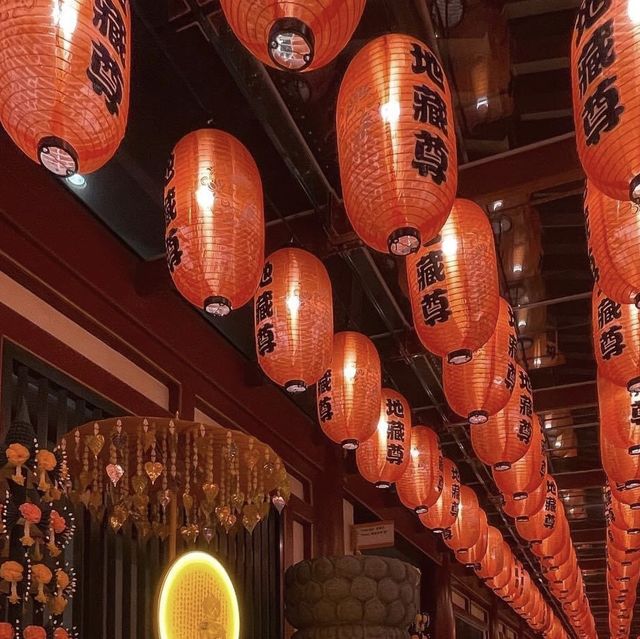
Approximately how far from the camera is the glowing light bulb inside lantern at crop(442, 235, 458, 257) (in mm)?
5176

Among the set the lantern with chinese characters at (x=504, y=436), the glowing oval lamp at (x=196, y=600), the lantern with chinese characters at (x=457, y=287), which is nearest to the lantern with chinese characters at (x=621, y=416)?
the lantern with chinese characters at (x=504, y=436)

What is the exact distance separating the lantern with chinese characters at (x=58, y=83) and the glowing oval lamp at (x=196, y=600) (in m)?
2.50

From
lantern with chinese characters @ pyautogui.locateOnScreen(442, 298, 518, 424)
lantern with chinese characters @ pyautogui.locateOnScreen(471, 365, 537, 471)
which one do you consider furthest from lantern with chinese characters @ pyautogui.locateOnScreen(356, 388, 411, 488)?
lantern with chinese characters @ pyautogui.locateOnScreen(442, 298, 518, 424)

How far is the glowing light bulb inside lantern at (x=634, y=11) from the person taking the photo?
3.31 metres

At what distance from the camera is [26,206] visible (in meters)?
5.38

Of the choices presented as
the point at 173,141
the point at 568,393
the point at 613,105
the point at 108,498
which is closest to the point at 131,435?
the point at 108,498

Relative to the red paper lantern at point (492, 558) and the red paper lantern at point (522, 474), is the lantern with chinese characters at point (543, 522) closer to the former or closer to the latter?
the red paper lantern at point (492, 558)

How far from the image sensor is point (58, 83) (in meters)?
3.02

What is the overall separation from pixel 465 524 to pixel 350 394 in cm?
540

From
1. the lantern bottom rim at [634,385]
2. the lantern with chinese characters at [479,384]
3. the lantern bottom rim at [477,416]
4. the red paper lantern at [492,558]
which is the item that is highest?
the lantern with chinese characters at [479,384]

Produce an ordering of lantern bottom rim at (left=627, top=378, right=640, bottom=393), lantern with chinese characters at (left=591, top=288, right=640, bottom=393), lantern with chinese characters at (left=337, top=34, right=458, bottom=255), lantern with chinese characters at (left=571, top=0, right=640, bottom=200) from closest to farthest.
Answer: lantern with chinese characters at (left=571, top=0, right=640, bottom=200) < lantern with chinese characters at (left=337, top=34, right=458, bottom=255) < lantern bottom rim at (left=627, top=378, right=640, bottom=393) < lantern with chinese characters at (left=591, top=288, right=640, bottom=393)

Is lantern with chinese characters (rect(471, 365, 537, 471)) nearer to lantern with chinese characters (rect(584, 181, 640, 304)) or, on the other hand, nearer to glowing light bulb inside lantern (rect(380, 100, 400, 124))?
lantern with chinese characters (rect(584, 181, 640, 304))

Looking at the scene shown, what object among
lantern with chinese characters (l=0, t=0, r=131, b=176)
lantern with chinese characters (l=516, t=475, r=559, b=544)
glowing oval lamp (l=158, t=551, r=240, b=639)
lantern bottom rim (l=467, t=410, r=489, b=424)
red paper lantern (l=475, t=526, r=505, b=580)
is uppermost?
lantern with chinese characters (l=0, t=0, r=131, b=176)

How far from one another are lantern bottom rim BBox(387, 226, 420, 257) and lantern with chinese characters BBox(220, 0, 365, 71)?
3.08 feet
